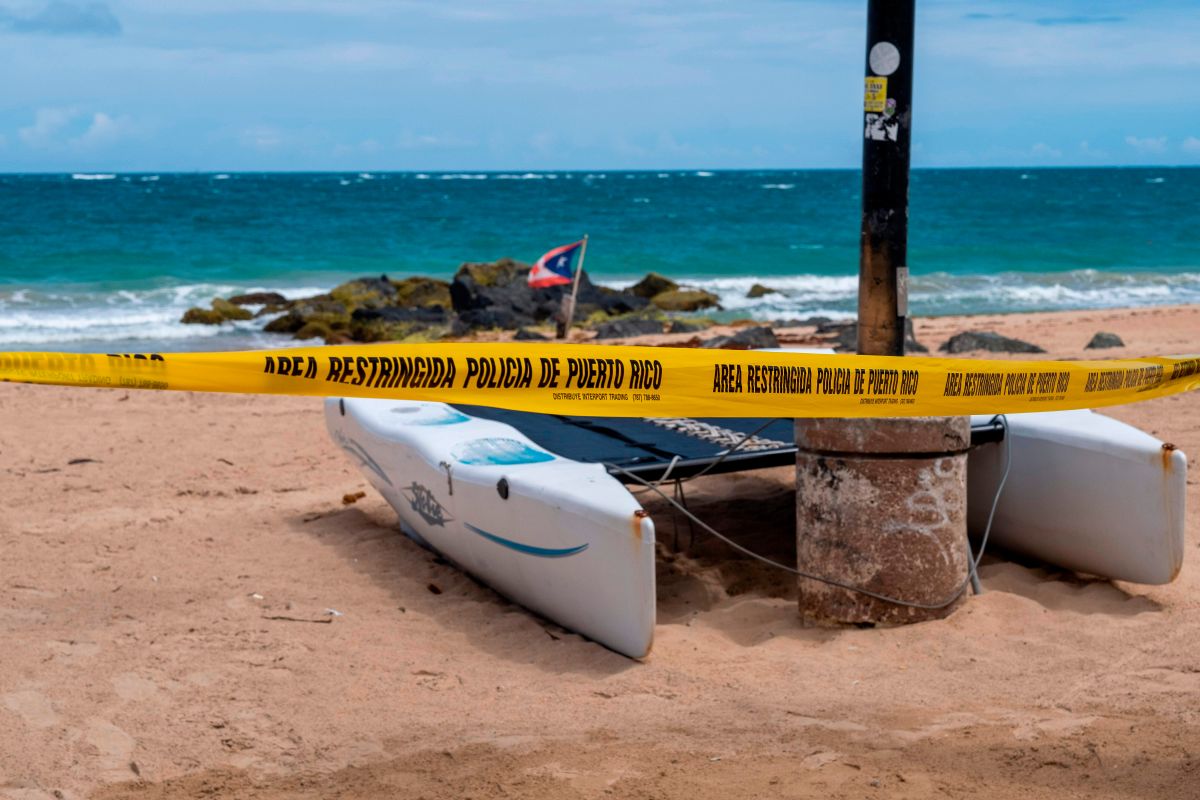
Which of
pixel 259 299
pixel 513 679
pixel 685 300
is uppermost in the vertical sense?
pixel 513 679

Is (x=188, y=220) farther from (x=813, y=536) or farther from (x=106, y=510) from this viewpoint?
(x=813, y=536)

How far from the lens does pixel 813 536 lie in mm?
5098

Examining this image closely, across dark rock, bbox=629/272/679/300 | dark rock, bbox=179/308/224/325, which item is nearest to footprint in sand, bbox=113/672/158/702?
dark rock, bbox=179/308/224/325

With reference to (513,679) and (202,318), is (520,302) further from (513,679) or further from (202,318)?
(513,679)

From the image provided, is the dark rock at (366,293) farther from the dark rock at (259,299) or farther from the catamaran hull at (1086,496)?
the catamaran hull at (1086,496)

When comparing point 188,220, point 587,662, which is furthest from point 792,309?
point 188,220

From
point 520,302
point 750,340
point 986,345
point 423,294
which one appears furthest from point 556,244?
point 986,345

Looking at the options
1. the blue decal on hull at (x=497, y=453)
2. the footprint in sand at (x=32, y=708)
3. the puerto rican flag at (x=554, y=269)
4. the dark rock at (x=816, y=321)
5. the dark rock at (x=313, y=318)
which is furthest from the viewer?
the dark rock at (x=816, y=321)

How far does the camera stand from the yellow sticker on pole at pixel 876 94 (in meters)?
4.85

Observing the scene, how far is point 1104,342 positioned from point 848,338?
300 cm

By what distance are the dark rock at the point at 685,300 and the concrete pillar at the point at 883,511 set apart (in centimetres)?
1842

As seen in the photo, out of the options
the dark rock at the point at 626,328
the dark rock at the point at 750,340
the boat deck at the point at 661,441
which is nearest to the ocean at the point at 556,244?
the dark rock at the point at 626,328

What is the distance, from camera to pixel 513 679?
471 centimetres

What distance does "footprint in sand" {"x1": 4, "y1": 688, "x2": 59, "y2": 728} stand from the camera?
14.1 feet
